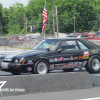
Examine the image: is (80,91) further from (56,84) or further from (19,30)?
(19,30)

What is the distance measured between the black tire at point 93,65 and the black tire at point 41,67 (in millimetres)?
1933

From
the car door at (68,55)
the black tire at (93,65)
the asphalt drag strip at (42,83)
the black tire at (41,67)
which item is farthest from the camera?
the black tire at (93,65)

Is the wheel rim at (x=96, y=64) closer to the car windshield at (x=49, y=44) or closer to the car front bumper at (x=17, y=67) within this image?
the car windshield at (x=49, y=44)

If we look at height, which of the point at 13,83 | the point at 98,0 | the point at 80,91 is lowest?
the point at 80,91

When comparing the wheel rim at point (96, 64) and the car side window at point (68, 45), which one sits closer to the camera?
the car side window at point (68, 45)

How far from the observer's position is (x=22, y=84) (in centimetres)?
617

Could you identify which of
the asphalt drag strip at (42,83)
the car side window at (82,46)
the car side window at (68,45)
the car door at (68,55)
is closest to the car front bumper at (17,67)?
the car door at (68,55)

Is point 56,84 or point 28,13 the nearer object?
point 56,84

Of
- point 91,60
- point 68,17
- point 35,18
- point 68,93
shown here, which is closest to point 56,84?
point 68,93

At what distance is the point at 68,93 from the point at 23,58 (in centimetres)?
246

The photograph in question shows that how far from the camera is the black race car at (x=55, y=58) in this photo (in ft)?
27.1

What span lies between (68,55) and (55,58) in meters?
0.60

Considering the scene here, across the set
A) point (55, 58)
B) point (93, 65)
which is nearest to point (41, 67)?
point (55, 58)

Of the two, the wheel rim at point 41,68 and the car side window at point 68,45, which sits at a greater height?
the car side window at point 68,45
